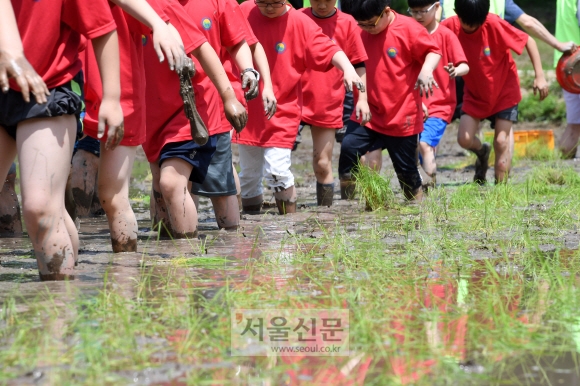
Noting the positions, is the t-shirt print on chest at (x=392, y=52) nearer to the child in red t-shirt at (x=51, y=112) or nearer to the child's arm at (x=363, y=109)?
the child's arm at (x=363, y=109)

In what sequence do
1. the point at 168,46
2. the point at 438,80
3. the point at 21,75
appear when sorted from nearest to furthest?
the point at 21,75 < the point at 168,46 < the point at 438,80

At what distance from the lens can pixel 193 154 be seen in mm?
5250

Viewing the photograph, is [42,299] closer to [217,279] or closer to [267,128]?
[217,279]

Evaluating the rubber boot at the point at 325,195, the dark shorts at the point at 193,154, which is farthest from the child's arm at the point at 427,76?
the dark shorts at the point at 193,154

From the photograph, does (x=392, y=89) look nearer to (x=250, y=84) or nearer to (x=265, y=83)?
(x=265, y=83)

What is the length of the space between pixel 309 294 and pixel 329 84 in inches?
154

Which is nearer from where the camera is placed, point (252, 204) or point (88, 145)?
point (88, 145)

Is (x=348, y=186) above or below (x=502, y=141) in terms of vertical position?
below

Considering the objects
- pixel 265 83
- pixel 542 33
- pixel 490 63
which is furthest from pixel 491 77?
pixel 265 83

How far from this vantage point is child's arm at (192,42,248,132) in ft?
16.6

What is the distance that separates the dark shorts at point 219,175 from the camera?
219 inches

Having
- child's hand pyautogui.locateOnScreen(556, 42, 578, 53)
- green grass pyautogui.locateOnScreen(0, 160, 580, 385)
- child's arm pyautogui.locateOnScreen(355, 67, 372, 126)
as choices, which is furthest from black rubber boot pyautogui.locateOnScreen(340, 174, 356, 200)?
child's hand pyautogui.locateOnScreen(556, 42, 578, 53)

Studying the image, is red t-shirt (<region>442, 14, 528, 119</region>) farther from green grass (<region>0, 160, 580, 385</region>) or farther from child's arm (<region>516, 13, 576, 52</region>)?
green grass (<region>0, 160, 580, 385</region>)

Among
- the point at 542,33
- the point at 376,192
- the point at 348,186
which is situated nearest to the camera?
the point at 376,192
